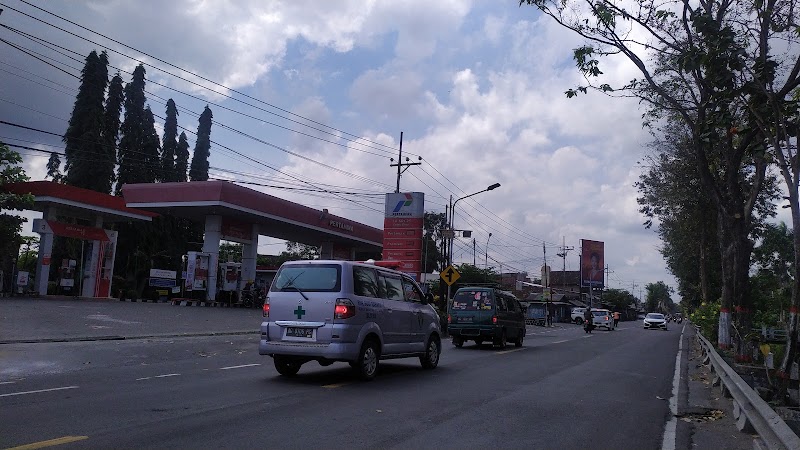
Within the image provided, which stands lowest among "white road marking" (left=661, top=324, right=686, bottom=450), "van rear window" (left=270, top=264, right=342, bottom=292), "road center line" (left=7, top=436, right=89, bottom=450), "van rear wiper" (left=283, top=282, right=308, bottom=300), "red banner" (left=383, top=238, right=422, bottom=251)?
"white road marking" (left=661, top=324, right=686, bottom=450)

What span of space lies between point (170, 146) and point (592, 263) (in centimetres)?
5339

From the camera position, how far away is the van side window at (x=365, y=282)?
10.5m

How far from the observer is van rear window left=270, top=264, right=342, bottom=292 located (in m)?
10.3

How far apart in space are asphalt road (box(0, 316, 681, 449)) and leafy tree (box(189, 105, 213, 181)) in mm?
48382

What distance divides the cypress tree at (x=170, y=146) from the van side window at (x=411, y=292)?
49.1 meters

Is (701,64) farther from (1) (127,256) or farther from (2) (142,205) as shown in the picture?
(1) (127,256)

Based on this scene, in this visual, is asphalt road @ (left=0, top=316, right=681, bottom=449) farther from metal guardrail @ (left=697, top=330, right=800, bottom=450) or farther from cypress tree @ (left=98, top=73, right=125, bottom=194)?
cypress tree @ (left=98, top=73, right=125, bottom=194)

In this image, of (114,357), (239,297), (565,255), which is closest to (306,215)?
(239,297)

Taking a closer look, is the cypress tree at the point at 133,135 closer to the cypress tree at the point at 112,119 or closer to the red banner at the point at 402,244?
the cypress tree at the point at 112,119

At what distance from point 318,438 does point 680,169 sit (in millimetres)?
25203

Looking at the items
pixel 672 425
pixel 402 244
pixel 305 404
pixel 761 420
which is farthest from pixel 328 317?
pixel 402 244

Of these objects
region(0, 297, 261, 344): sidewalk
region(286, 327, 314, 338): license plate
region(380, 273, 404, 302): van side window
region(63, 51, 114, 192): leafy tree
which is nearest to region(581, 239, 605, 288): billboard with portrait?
region(63, 51, 114, 192): leafy tree

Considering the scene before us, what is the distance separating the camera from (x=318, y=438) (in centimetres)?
636

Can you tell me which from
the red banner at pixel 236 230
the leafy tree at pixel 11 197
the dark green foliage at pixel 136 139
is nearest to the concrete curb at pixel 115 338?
the leafy tree at pixel 11 197
